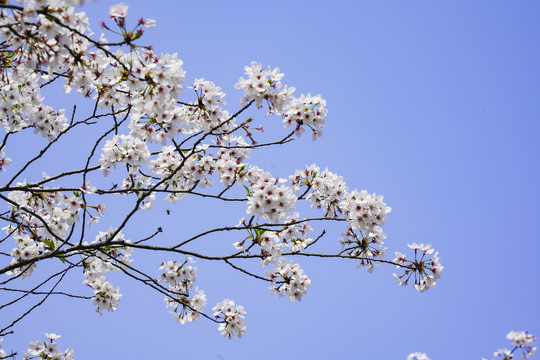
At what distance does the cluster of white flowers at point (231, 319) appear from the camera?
6504mm

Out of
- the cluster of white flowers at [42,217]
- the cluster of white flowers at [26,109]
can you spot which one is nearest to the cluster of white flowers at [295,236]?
the cluster of white flowers at [42,217]

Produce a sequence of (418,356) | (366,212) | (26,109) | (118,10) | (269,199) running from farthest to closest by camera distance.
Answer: (418,356) < (26,109) < (366,212) < (269,199) < (118,10)

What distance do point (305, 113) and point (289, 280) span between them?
211 centimetres

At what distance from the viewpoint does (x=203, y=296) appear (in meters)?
7.08

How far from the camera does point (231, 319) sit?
650 cm

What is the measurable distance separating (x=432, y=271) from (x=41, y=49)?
17.4 ft

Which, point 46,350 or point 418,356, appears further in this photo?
point 418,356

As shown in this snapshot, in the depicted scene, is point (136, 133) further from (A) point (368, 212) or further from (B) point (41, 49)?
(A) point (368, 212)

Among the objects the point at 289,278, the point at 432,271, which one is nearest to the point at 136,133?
the point at 289,278

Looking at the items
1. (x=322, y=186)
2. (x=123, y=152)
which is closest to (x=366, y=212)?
(x=322, y=186)

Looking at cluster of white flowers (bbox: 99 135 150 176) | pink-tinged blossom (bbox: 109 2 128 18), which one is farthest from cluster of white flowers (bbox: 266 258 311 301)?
pink-tinged blossom (bbox: 109 2 128 18)

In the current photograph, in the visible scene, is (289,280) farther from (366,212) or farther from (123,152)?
(123,152)

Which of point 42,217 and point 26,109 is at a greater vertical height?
point 26,109

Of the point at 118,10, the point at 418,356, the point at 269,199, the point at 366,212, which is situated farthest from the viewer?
the point at 418,356
